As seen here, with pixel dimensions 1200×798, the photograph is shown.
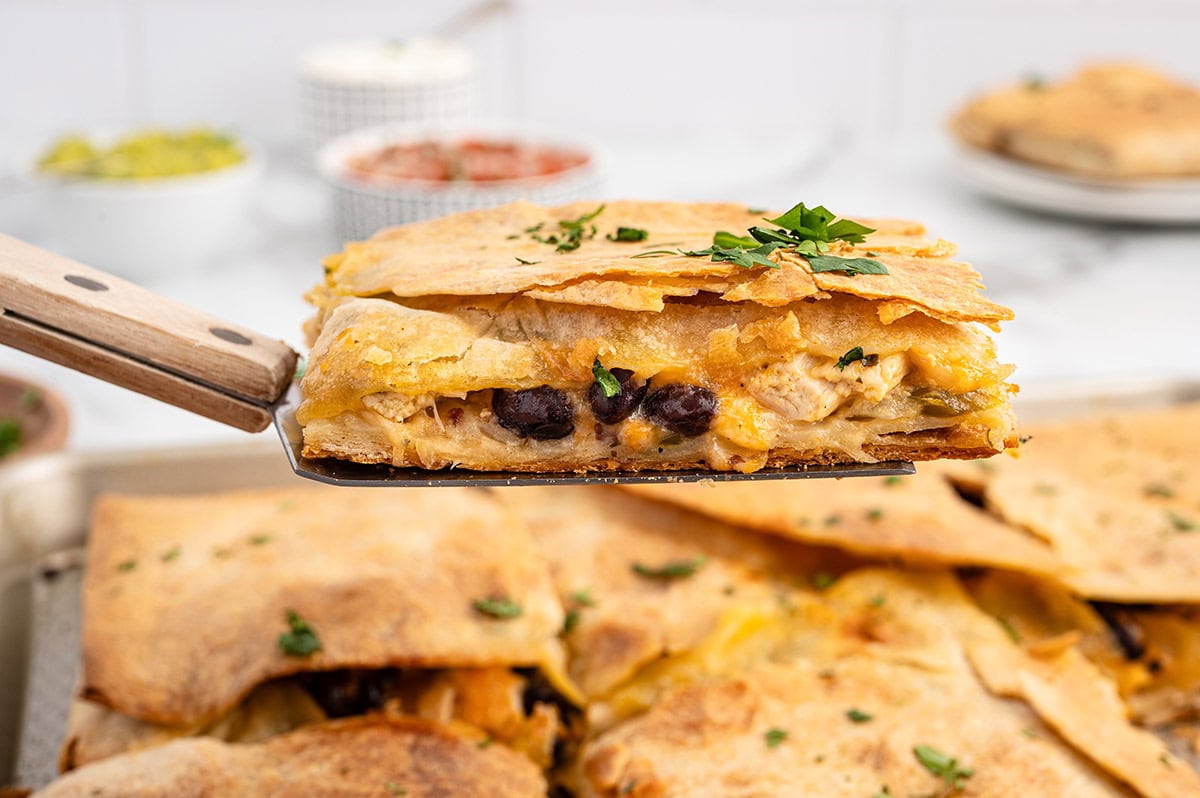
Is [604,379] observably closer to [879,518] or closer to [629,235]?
[629,235]

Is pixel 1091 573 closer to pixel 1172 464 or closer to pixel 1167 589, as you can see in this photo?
pixel 1167 589

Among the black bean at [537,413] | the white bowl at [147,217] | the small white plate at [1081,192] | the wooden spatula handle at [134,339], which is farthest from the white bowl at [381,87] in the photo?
the black bean at [537,413]

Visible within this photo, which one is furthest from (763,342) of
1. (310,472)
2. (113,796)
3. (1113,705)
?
(113,796)

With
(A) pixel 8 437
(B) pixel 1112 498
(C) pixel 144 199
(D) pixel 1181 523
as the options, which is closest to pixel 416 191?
(C) pixel 144 199

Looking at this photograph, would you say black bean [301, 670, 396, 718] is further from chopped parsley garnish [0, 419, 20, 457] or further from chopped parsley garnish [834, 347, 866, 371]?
chopped parsley garnish [834, 347, 866, 371]

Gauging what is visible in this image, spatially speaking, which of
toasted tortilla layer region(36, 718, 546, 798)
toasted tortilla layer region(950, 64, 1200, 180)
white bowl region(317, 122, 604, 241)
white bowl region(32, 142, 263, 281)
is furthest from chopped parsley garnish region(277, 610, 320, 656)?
toasted tortilla layer region(950, 64, 1200, 180)

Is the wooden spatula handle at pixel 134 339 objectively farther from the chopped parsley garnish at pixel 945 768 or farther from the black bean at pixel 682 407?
the chopped parsley garnish at pixel 945 768
